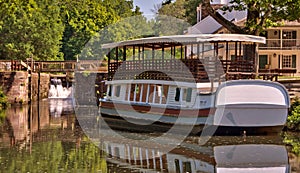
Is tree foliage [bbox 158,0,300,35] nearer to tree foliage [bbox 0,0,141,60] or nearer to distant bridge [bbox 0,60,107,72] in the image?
distant bridge [bbox 0,60,107,72]

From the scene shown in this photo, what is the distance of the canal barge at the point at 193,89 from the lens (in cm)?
2425

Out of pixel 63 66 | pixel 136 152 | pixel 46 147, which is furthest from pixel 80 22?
pixel 136 152

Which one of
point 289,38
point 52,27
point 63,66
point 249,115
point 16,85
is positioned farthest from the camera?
point 52,27

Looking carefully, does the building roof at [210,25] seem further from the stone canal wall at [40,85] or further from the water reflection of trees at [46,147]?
the water reflection of trees at [46,147]

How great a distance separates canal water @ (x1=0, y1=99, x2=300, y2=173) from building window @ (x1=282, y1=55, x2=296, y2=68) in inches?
1016

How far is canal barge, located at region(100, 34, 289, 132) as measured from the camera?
24250mm

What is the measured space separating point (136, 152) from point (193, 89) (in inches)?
203

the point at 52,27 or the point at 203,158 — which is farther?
the point at 52,27

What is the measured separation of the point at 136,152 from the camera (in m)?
21.2

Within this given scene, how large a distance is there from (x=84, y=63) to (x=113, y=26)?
54.7 feet

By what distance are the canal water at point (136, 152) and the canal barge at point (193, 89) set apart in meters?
0.94

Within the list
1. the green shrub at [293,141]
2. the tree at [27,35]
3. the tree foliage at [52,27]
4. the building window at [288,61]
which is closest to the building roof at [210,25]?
the building window at [288,61]

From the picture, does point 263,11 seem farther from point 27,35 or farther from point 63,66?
point 27,35

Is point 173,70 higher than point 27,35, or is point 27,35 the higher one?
point 27,35
